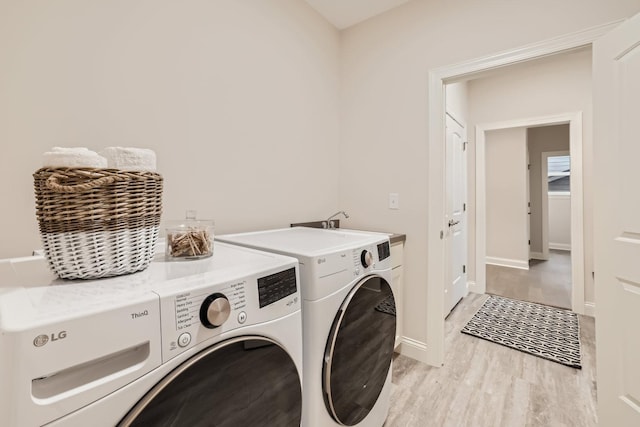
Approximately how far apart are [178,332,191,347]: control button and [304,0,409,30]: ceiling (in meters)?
2.40

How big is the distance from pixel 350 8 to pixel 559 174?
761cm

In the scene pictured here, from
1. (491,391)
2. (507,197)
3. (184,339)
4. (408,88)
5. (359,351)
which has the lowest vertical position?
(491,391)

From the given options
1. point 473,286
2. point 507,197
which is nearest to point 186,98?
point 473,286

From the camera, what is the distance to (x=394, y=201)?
2.26m

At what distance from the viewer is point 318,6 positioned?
87.7 inches

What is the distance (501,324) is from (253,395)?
2.73 meters

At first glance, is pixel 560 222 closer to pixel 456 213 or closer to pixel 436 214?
pixel 456 213

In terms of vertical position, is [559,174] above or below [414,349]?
above

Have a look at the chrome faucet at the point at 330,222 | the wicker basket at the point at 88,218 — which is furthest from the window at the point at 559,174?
the wicker basket at the point at 88,218

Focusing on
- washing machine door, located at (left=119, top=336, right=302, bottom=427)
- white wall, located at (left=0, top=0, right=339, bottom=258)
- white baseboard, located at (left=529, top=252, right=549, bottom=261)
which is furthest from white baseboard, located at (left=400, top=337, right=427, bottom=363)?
white baseboard, located at (left=529, top=252, right=549, bottom=261)

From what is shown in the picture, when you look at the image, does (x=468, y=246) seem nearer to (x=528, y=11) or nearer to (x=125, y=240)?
(x=528, y=11)

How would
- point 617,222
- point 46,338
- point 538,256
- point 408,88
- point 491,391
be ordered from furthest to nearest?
point 538,256 < point 408,88 < point 491,391 < point 617,222 < point 46,338

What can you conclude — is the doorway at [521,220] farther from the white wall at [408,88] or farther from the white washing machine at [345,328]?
the white washing machine at [345,328]

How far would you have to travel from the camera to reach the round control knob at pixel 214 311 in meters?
0.67
